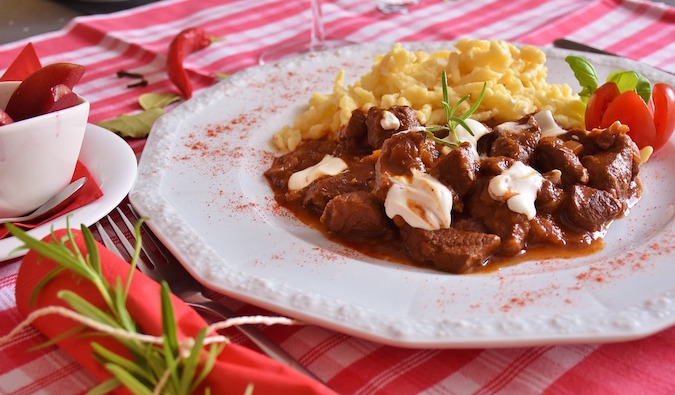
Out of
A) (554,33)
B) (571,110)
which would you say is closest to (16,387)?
(571,110)

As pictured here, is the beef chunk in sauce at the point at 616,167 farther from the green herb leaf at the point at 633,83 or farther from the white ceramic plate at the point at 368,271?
the green herb leaf at the point at 633,83

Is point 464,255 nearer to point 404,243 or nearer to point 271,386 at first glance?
point 404,243

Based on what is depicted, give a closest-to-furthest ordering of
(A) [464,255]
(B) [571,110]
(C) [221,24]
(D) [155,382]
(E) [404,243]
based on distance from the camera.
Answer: (D) [155,382], (A) [464,255], (E) [404,243], (B) [571,110], (C) [221,24]

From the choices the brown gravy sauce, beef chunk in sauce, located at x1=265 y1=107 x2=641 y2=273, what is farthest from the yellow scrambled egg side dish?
the brown gravy sauce

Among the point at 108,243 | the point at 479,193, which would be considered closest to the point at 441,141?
the point at 479,193

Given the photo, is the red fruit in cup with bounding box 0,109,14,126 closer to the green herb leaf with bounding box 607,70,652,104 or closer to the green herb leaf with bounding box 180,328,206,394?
the green herb leaf with bounding box 180,328,206,394

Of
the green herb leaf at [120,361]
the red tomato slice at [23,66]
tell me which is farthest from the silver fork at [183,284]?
Result: the red tomato slice at [23,66]
